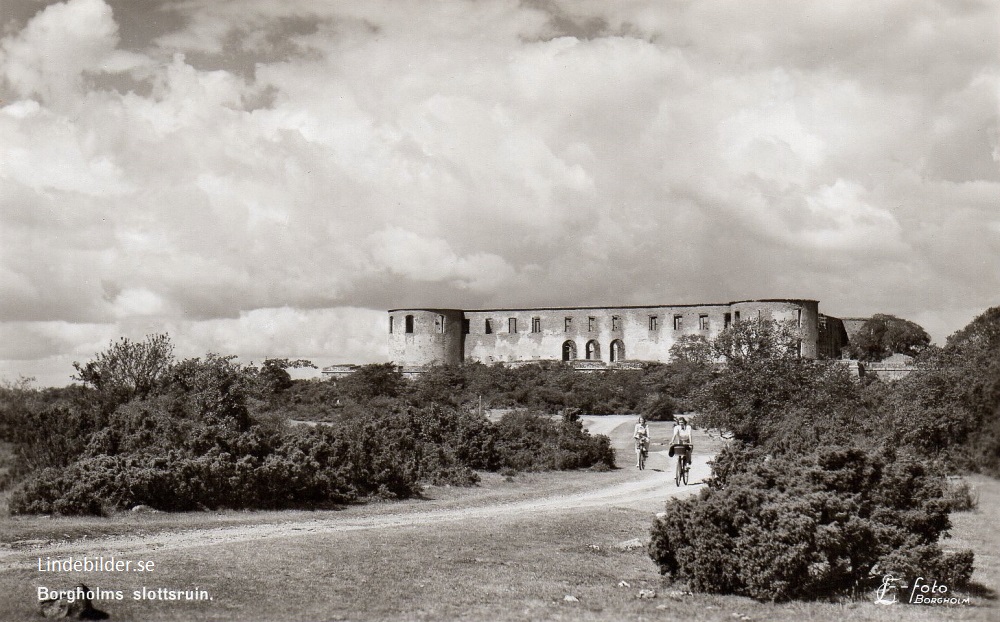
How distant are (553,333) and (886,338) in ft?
95.4

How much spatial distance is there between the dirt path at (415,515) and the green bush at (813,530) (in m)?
5.55

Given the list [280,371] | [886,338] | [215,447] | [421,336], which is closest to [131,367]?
[215,447]

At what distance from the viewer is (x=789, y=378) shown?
2323 centimetres

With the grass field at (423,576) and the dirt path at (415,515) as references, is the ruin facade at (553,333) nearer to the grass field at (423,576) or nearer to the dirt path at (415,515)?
the dirt path at (415,515)

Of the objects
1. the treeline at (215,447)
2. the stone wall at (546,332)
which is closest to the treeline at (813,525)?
the treeline at (215,447)

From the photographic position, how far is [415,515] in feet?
50.3

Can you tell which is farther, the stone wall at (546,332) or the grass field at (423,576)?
the stone wall at (546,332)

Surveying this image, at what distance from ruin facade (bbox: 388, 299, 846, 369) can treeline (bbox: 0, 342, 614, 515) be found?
51.2 m

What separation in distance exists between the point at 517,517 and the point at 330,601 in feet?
20.7

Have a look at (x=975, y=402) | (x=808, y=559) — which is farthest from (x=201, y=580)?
(x=975, y=402)

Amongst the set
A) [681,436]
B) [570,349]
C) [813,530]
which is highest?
[570,349]

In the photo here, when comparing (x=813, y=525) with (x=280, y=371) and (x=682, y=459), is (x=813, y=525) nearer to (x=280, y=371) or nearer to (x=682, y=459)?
(x=682, y=459)

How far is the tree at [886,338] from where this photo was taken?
7981 cm

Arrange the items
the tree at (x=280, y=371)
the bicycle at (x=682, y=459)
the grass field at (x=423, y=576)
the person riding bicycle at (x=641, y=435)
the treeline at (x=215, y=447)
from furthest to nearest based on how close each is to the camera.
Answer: the tree at (x=280, y=371) → the person riding bicycle at (x=641, y=435) → the bicycle at (x=682, y=459) → the treeline at (x=215, y=447) → the grass field at (x=423, y=576)
